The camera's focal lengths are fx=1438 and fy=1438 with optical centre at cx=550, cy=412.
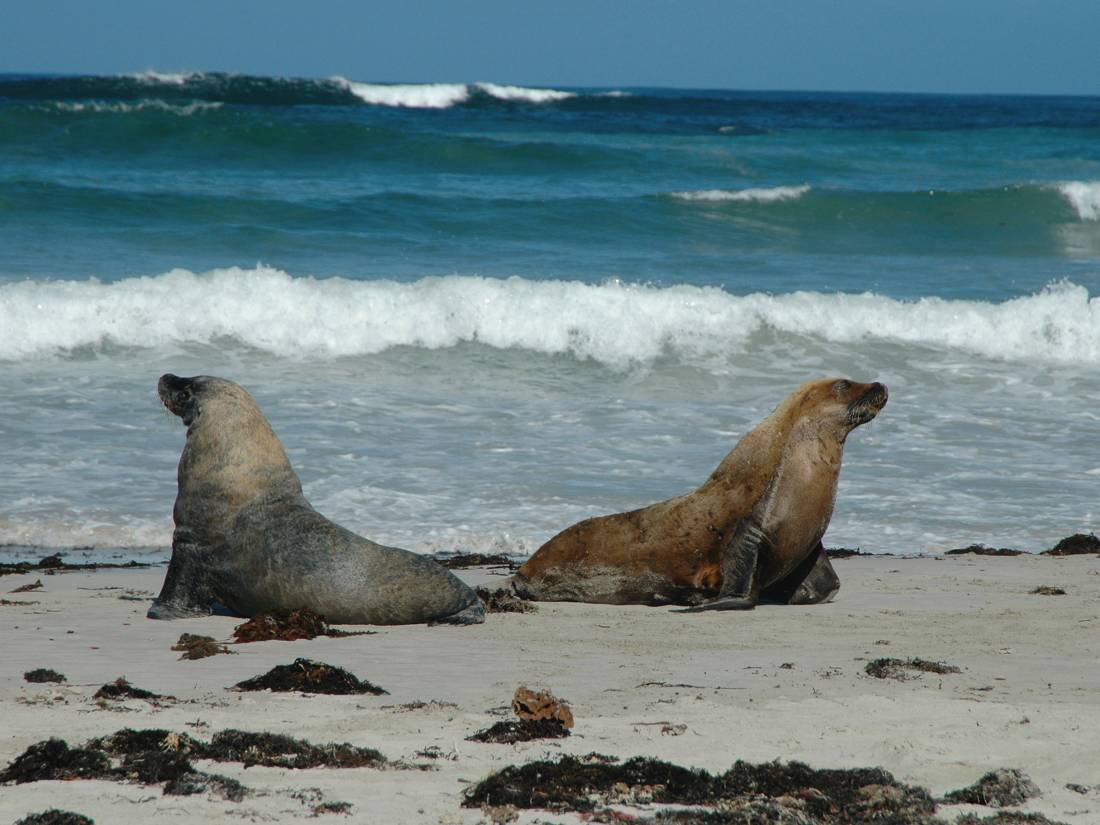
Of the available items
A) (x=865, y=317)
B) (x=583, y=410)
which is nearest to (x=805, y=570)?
(x=583, y=410)

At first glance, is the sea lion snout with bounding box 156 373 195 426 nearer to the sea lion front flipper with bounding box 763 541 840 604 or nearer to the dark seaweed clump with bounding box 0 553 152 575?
the dark seaweed clump with bounding box 0 553 152 575

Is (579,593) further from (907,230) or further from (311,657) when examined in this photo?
(907,230)

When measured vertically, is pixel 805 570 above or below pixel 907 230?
below

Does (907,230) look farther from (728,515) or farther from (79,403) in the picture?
(728,515)

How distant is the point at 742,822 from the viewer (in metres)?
3.47

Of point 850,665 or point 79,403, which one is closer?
point 850,665

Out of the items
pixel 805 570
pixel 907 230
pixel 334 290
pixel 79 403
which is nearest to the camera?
pixel 805 570

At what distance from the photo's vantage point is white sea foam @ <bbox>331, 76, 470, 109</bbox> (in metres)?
62.5

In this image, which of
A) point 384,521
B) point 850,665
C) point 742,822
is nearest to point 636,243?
point 384,521

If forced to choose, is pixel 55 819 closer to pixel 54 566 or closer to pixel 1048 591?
pixel 54 566

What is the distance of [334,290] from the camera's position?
16594mm

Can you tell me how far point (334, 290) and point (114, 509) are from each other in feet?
26.5

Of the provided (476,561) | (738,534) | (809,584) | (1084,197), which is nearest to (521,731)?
(738,534)

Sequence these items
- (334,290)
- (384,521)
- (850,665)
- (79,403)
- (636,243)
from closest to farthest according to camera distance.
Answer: (850,665) → (384,521) → (79,403) → (334,290) → (636,243)
